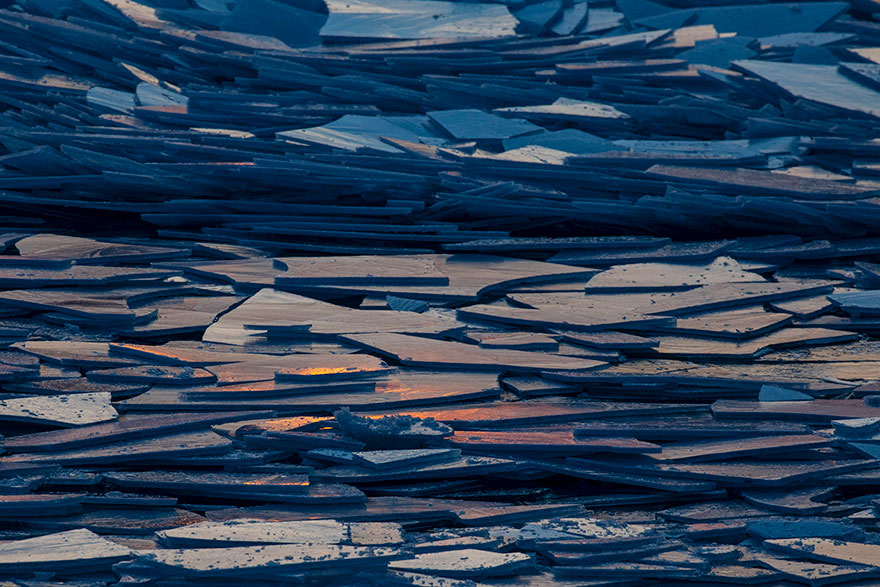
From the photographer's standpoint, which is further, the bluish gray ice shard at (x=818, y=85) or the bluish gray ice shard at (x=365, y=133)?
the bluish gray ice shard at (x=818, y=85)

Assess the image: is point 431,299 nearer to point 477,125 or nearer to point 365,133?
point 365,133

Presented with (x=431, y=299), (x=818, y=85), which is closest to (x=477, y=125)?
(x=431, y=299)

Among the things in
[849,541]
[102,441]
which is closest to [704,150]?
[849,541]

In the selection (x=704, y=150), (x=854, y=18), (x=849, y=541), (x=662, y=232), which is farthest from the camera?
(x=854, y=18)

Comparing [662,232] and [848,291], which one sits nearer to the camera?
[848,291]

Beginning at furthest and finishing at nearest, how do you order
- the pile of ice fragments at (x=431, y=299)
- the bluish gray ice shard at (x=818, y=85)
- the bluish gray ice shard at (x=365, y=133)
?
the bluish gray ice shard at (x=818, y=85) < the bluish gray ice shard at (x=365, y=133) < the pile of ice fragments at (x=431, y=299)

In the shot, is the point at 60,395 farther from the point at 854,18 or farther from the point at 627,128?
the point at 854,18

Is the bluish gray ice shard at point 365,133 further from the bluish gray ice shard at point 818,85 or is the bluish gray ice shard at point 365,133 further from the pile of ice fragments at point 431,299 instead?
the bluish gray ice shard at point 818,85

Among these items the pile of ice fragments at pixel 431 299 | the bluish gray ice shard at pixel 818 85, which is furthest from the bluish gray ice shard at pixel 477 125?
the bluish gray ice shard at pixel 818 85
